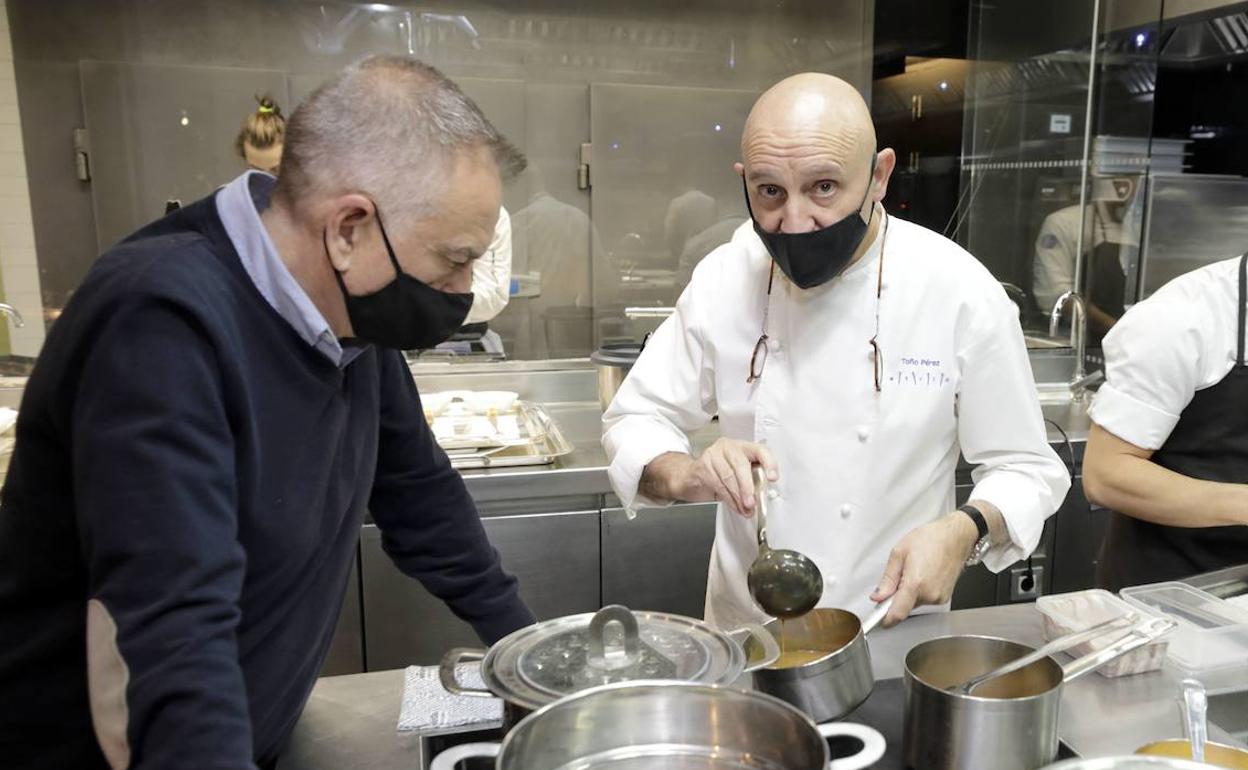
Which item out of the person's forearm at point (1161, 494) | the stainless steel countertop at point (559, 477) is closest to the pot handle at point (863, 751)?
the person's forearm at point (1161, 494)

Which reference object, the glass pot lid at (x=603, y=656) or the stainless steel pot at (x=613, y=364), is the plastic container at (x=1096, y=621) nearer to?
the glass pot lid at (x=603, y=656)

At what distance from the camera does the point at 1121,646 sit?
0.98 m

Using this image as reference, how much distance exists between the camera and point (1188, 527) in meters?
1.61

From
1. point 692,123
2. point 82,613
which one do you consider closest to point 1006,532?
point 82,613

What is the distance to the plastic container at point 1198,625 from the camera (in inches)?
45.1

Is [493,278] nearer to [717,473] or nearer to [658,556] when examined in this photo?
[658,556]

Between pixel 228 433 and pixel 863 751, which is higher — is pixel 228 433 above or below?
above

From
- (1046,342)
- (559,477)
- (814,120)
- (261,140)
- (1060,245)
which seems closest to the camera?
(814,120)

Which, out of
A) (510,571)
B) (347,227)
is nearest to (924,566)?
(347,227)

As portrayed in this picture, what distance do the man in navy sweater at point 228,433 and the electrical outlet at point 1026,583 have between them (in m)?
2.15

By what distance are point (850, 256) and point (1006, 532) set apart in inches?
18.8

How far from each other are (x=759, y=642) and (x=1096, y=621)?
1.71ft

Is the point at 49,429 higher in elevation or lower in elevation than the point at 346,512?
higher

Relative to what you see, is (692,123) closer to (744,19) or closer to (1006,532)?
(744,19)
